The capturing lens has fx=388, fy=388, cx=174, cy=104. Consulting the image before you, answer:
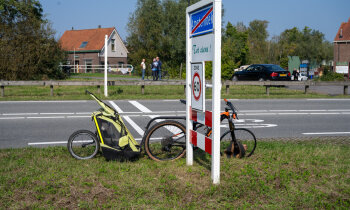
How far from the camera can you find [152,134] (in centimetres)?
625

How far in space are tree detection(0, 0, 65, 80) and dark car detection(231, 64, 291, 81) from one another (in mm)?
15540

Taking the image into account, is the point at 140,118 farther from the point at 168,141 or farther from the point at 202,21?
the point at 202,21

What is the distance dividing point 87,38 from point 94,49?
4.73m

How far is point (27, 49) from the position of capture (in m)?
29.9

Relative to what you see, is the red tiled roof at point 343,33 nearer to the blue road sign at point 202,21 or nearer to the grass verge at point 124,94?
the grass verge at point 124,94

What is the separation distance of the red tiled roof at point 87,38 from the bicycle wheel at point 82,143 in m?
57.3

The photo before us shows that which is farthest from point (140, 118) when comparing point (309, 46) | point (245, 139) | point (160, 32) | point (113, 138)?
point (309, 46)

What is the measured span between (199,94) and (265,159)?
64.1 inches

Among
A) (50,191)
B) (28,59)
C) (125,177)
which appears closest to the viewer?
(50,191)

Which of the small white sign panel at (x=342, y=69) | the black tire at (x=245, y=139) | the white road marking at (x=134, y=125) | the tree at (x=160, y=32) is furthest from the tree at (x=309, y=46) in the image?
the black tire at (x=245, y=139)

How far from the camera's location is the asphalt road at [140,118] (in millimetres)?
9297

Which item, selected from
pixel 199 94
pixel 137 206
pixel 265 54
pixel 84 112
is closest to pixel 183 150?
pixel 199 94

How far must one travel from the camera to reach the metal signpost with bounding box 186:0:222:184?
16.4ft

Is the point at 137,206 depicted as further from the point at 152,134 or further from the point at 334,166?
the point at 334,166
